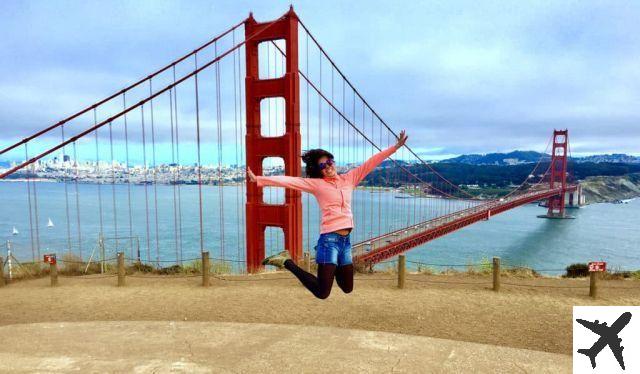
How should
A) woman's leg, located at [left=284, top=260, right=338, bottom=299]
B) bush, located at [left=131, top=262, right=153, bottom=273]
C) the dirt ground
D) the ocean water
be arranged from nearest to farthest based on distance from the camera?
woman's leg, located at [left=284, top=260, right=338, bottom=299] → the dirt ground → bush, located at [left=131, top=262, right=153, bottom=273] → the ocean water

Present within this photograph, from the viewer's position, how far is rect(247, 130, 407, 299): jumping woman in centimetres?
323

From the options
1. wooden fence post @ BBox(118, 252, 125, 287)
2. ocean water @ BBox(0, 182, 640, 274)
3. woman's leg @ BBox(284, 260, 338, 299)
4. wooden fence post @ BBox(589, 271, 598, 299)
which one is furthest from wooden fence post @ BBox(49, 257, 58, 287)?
ocean water @ BBox(0, 182, 640, 274)

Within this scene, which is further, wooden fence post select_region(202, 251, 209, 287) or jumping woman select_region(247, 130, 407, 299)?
wooden fence post select_region(202, 251, 209, 287)

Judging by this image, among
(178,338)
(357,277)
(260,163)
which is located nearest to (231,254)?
(260,163)

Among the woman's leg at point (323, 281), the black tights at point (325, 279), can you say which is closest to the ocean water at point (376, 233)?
the black tights at point (325, 279)

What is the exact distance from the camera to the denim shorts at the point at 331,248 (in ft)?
10.6

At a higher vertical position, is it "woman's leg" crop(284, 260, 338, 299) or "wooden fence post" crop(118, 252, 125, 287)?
"woman's leg" crop(284, 260, 338, 299)

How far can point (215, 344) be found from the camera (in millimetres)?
4176

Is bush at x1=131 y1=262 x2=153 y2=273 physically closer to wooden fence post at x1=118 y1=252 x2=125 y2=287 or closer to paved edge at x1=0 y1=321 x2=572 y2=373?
wooden fence post at x1=118 y1=252 x2=125 y2=287

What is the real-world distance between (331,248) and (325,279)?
0.26 m

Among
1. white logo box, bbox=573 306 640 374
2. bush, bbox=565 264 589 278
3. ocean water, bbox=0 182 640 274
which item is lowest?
ocean water, bbox=0 182 640 274

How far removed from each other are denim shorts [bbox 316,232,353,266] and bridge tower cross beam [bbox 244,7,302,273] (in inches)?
275

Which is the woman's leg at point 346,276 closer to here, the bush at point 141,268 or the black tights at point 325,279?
the black tights at point 325,279

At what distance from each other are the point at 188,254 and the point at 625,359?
28.5 m
